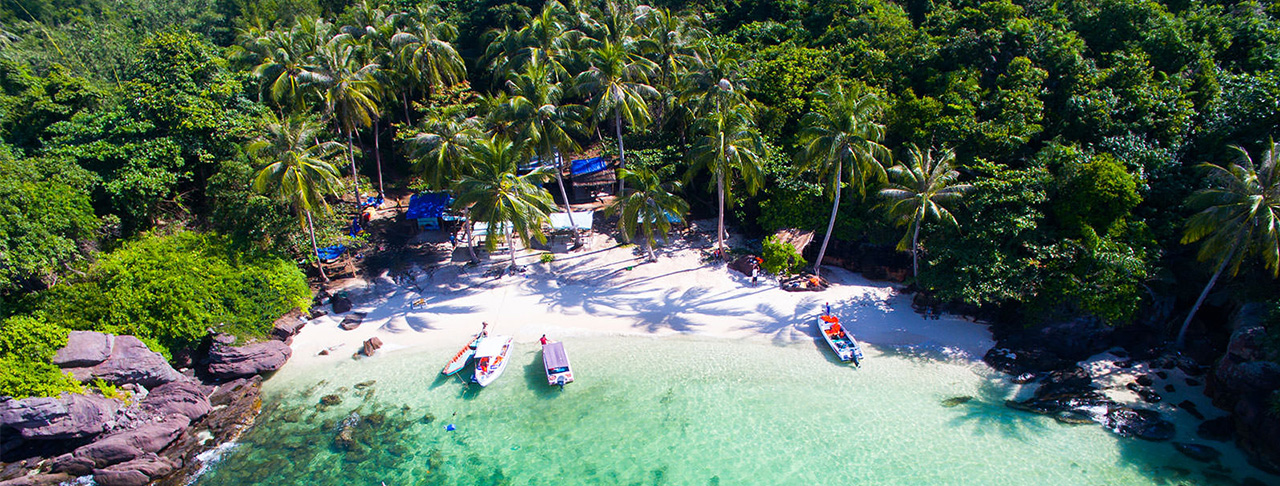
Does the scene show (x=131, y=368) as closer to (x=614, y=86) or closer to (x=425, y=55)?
(x=614, y=86)

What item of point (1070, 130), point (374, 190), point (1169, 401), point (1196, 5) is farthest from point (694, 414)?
point (1196, 5)

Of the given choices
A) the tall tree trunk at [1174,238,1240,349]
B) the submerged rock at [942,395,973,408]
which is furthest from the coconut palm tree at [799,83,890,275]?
the tall tree trunk at [1174,238,1240,349]

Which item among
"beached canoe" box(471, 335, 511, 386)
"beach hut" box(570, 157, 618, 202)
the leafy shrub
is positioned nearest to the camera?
the leafy shrub

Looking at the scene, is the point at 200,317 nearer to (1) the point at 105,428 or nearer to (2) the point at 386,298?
(1) the point at 105,428

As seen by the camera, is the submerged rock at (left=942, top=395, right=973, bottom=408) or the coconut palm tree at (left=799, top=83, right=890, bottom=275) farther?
the coconut palm tree at (left=799, top=83, right=890, bottom=275)

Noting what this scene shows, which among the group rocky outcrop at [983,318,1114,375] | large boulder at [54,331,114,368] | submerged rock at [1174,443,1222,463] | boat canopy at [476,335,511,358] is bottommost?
submerged rock at [1174,443,1222,463]

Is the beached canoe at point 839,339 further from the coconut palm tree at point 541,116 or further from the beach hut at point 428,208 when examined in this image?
the beach hut at point 428,208

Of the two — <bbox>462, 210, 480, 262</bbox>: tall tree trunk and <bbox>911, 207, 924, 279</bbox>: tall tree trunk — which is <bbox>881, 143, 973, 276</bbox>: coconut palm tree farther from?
<bbox>462, 210, 480, 262</bbox>: tall tree trunk
